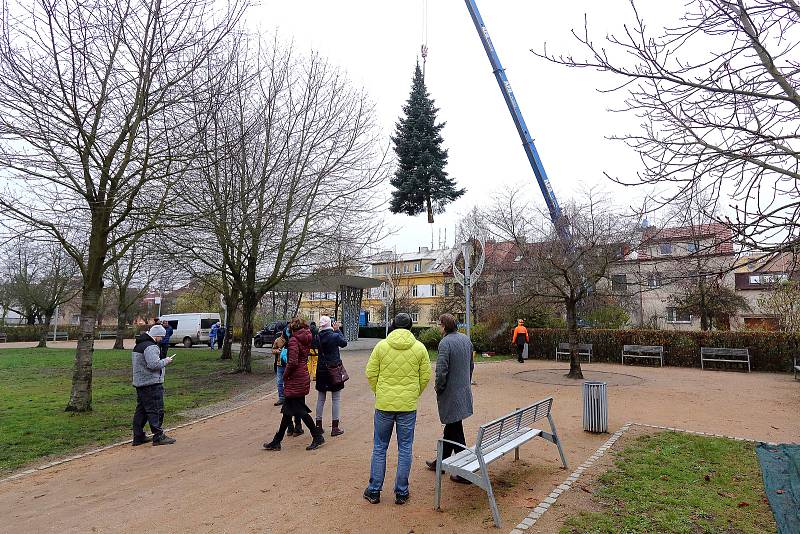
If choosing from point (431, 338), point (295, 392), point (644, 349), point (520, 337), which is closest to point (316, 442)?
point (295, 392)

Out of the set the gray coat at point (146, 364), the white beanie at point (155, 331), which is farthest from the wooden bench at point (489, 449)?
the white beanie at point (155, 331)

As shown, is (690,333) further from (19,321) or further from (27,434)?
(19,321)

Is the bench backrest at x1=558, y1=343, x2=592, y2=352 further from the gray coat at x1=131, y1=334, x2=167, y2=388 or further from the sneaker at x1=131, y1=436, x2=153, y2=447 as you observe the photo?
the gray coat at x1=131, y1=334, x2=167, y2=388

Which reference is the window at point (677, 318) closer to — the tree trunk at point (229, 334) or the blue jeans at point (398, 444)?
the tree trunk at point (229, 334)

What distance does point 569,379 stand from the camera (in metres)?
14.0

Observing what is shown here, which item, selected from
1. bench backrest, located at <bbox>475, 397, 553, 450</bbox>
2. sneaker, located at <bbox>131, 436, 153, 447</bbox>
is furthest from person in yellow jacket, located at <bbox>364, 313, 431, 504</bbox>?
sneaker, located at <bbox>131, 436, 153, 447</bbox>

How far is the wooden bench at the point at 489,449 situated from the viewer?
4.33 metres

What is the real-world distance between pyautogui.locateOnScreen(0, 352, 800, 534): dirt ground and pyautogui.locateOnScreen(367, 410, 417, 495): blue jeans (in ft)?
0.65

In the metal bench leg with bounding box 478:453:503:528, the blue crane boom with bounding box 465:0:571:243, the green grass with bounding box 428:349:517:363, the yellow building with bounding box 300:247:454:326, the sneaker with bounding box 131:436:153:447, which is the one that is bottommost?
the green grass with bounding box 428:349:517:363

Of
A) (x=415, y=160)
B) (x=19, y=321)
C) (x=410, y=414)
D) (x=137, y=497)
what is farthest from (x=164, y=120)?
(x=19, y=321)

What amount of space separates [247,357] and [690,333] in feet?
55.4

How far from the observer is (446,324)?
5434mm

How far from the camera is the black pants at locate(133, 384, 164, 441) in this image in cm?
703

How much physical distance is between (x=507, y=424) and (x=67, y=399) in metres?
10.5
